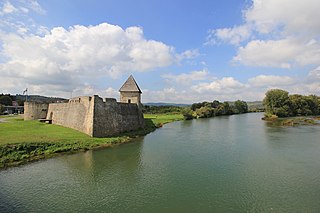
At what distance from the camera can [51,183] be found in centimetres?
978

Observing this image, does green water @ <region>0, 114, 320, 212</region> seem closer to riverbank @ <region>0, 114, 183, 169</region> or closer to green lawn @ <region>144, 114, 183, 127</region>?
riverbank @ <region>0, 114, 183, 169</region>

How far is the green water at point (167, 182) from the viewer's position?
7855 millimetres

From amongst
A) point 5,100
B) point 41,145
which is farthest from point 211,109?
point 5,100

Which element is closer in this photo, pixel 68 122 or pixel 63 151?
pixel 63 151

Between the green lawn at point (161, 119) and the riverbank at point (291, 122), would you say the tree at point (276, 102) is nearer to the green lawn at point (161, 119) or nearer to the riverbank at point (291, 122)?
the riverbank at point (291, 122)

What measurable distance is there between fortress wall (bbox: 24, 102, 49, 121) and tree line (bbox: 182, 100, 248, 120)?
2850 centimetres

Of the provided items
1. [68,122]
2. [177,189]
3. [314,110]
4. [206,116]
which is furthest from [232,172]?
[314,110]

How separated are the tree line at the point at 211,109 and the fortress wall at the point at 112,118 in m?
25.3

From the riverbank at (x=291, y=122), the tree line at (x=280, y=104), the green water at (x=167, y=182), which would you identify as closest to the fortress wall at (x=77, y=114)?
the green water at (x=167, y=182)

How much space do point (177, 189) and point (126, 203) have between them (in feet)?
7.27

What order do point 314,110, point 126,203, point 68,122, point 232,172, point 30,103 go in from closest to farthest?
point 126,203 < point 232,172 < point 68,122 < point 30,103 < point 314,110

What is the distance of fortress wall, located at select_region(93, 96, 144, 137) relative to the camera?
754 inches

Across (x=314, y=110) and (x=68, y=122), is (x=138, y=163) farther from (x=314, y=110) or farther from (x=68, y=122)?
(x=314, y=110)

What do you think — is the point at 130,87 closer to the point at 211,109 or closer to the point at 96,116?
the point at 96,116
